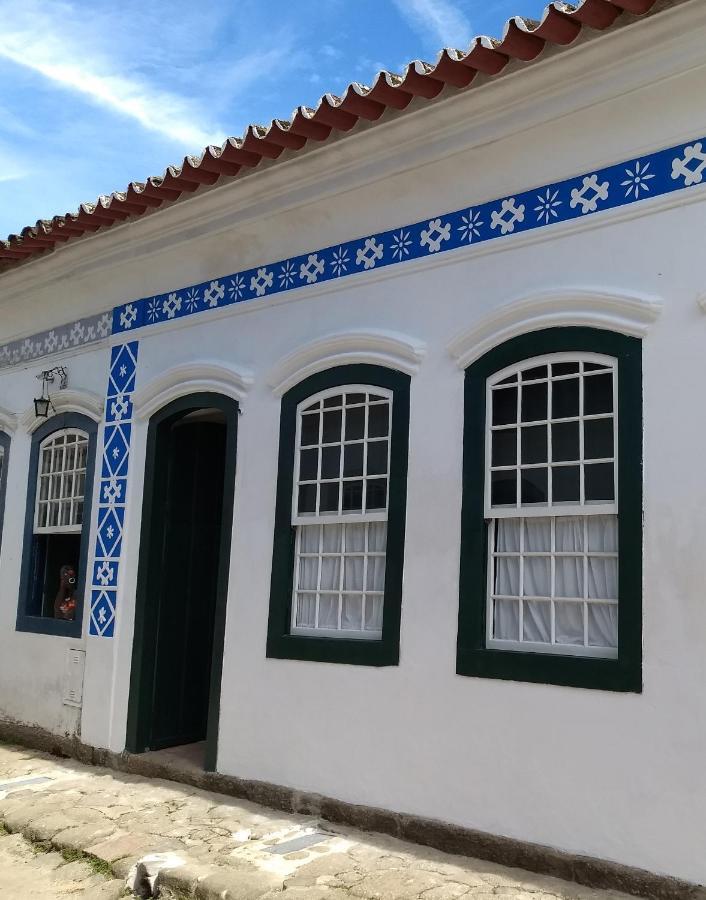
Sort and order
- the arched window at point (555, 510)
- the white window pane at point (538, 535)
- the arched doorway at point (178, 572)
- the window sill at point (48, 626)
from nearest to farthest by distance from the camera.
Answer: the arched window at point (555, 510) < the white window pane at point (538, 535) < the arched doorway at point (178, 572) < the window sill at point (48, 626)

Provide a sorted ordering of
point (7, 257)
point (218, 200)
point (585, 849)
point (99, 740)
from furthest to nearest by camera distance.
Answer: point (7, 257) < point (99, 740) < point (218, 200) < point (585, 849)

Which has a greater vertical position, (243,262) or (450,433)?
(243,262)

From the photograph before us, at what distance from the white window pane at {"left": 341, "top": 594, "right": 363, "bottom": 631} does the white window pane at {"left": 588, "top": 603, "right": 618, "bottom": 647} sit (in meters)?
1.42

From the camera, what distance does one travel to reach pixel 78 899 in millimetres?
4105

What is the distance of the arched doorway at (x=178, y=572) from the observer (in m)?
6.42

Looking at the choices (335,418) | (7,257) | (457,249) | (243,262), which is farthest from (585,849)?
(7,257)

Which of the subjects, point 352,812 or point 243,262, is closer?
point 352,812

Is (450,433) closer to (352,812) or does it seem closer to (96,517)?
(352,812)

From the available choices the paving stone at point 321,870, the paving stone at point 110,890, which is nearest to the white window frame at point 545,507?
the paving stone at point 321,870

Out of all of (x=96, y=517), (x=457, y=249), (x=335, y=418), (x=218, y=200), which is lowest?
(x=96, y=517)

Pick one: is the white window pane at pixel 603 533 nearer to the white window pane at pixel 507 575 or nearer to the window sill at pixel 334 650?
the white window pane at pixel 507 575

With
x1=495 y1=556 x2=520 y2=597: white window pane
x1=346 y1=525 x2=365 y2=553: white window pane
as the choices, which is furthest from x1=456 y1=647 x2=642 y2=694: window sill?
x1=346 y1=525 x2=365 y2=553: white window pane

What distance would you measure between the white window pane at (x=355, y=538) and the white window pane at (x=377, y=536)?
0.05 metres

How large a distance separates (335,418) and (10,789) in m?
3.13
